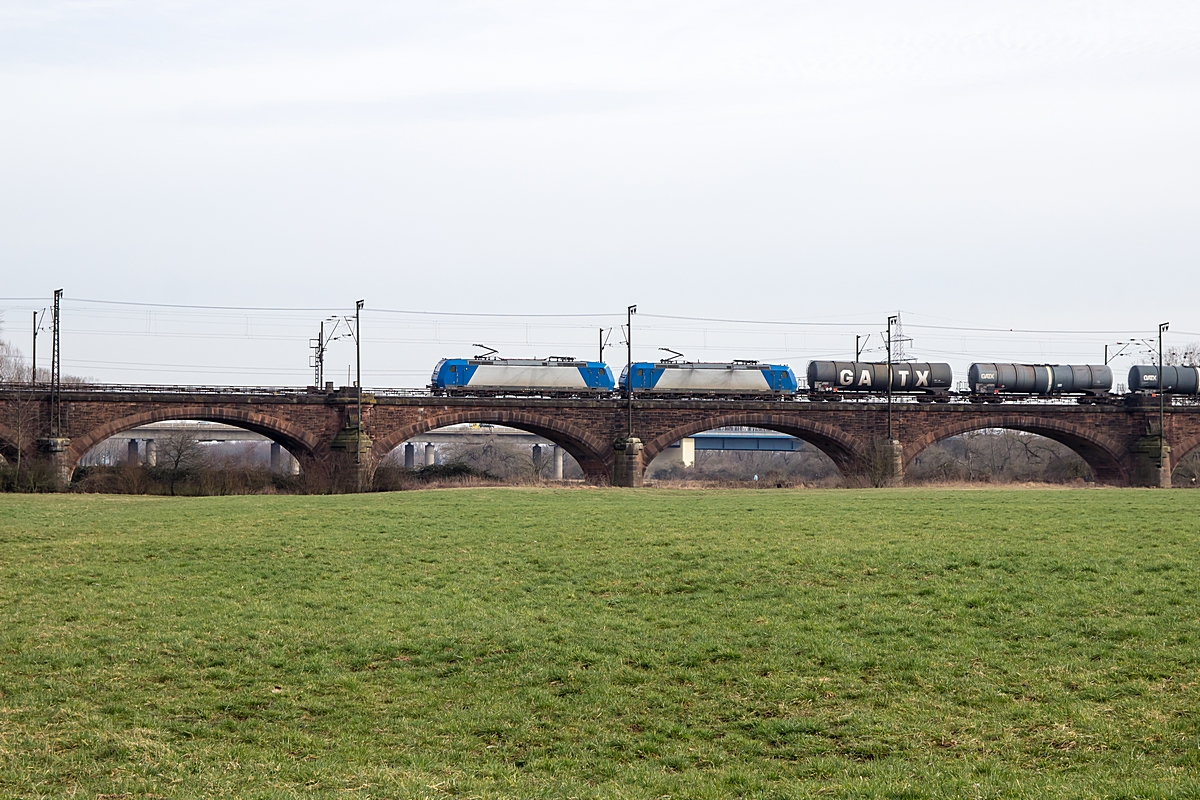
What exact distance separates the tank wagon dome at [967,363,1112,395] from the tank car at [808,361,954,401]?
1911 mm

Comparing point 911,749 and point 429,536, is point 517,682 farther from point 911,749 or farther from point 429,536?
point 429,536

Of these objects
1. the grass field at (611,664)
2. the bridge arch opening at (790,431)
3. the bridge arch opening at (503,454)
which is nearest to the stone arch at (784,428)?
the bridge arch opening at (790,431)

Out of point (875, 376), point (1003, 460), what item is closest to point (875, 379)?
point (875, 376)

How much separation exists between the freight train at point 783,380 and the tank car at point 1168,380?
0.05 m

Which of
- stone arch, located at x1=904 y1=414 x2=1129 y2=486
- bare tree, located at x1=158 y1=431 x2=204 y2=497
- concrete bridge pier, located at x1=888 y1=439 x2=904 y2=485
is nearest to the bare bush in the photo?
stone arch, located at x1=904 y1=414 x2=1129 y2=486

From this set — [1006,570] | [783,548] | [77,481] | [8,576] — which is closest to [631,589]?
[783,548]

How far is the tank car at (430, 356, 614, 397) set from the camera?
5597cm

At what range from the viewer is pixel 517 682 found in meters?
12.0

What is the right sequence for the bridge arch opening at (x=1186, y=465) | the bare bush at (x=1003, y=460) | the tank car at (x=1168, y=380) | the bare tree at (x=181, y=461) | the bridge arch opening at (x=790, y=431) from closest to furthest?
the bare tree at (x=181, y=461), the bridge arch opening at (x=790, y=431), the bridge arch opening at (x=1186, y=465), the tank car at (x=1168, y=380), the bare bush at (x=1003, y=460)

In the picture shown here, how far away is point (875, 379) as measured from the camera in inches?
2325

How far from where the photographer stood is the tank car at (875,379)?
5897 centimetres

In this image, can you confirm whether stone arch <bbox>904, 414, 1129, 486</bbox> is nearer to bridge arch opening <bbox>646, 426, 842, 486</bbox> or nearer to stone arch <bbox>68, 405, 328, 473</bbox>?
bridge arch opening <bbox>646, 426, 842, 486</bbox>

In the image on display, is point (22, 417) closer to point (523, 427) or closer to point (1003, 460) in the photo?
point (523, 427)

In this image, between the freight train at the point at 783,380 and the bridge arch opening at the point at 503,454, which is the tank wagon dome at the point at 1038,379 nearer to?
the freight train at the point at 783,380
